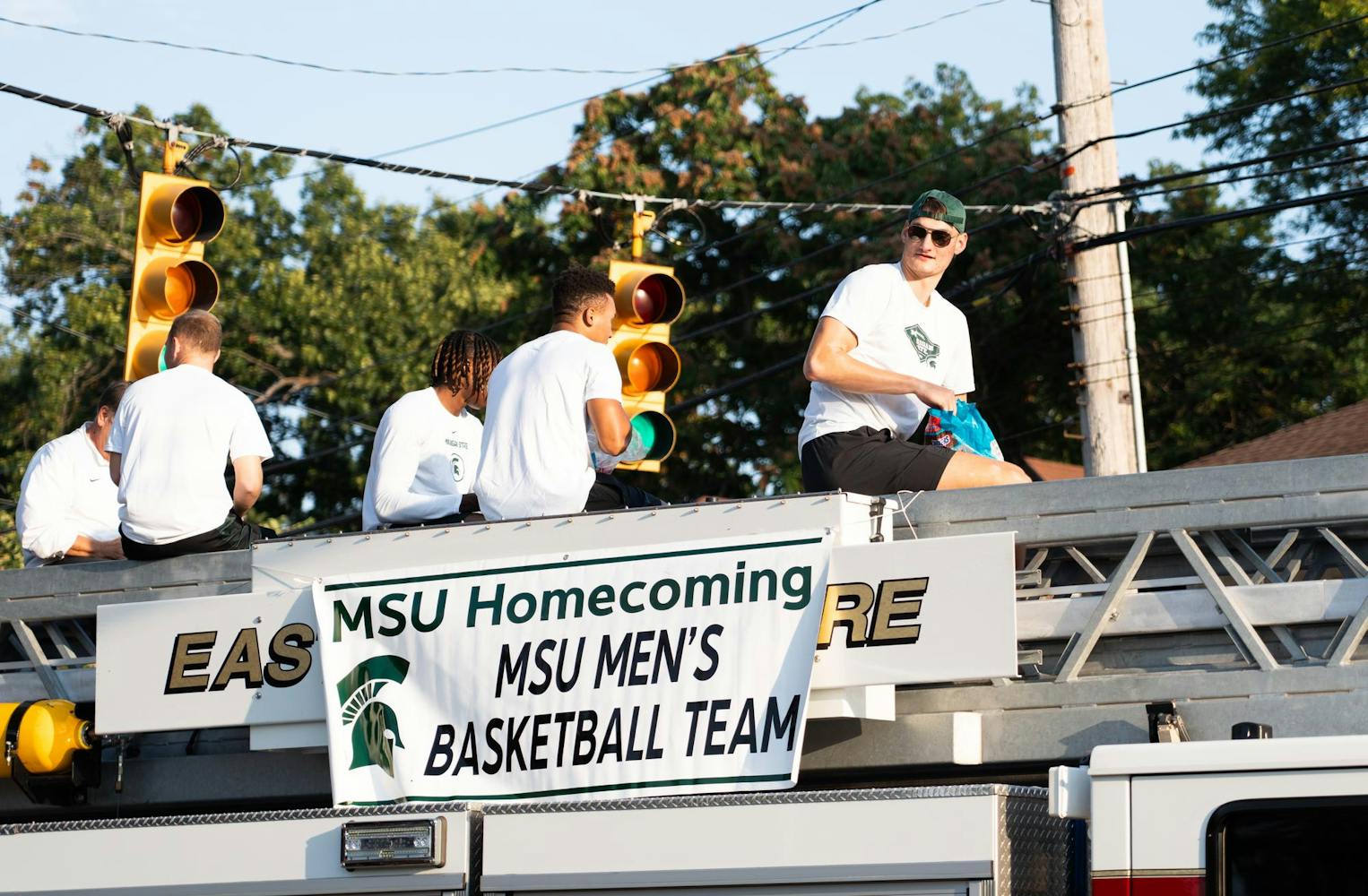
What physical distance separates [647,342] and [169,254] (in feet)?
13.0

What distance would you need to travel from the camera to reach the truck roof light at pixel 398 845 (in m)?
4.40

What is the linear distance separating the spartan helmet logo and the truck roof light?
65 cm

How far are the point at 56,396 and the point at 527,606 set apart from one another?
23535 millimetres

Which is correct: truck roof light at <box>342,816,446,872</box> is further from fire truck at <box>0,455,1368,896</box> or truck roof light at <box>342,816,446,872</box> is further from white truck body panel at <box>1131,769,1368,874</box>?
white truck body panel at <box>1131,769,1368,874</box>

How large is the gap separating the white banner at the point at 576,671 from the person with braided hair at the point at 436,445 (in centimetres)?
104

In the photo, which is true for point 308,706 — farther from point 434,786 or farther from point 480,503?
point 480,503

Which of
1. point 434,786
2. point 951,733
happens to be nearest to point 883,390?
point 951,733

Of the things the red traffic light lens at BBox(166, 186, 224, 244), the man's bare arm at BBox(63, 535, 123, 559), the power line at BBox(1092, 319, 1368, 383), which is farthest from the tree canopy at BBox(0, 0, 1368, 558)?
the man's bare arm at BBox(63, 535, 123, 559)

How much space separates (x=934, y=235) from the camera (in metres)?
5.77

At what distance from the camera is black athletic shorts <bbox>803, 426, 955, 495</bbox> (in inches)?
210

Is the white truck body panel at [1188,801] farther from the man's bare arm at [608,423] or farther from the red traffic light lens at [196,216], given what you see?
the red traffic light lens at [196,216]

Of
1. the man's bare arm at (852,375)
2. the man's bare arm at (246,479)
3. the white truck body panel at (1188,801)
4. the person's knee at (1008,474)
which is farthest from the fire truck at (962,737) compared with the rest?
the man's bare arm at (246,479)

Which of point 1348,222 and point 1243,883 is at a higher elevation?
point 1348,222

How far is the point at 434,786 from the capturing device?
5074 mm
